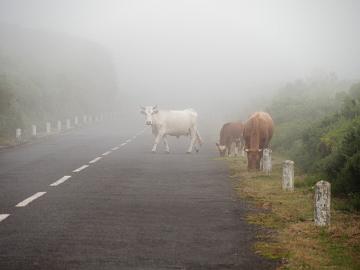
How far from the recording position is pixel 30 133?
124 feet

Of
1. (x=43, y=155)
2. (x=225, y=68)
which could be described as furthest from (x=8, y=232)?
(x=225, y=68)

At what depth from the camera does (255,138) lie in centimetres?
1808

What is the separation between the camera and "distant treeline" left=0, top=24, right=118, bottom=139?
1458 inches

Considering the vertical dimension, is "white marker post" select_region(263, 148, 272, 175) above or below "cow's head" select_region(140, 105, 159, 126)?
below

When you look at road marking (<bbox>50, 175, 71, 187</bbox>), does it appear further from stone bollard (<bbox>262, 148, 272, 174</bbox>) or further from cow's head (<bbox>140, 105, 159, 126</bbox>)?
cow's head (<bbox>140, 105, 159, 126</bbox>)

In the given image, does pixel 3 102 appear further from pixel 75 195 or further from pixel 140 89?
pixel 140 89

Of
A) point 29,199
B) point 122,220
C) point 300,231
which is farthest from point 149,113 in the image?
point 300,231

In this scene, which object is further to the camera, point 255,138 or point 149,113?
point 149,113

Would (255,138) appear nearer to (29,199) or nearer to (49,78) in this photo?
(29,199)

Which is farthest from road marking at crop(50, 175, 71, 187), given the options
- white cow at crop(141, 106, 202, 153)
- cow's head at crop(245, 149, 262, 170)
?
white cow at crop(141, 106, 202, 153)

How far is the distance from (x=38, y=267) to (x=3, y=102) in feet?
90.8

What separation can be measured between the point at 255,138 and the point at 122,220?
357 inches

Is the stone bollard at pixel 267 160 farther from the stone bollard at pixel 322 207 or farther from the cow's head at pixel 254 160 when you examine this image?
the stone bollard at pixel 322 207

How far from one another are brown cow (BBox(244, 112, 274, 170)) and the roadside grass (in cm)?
331
